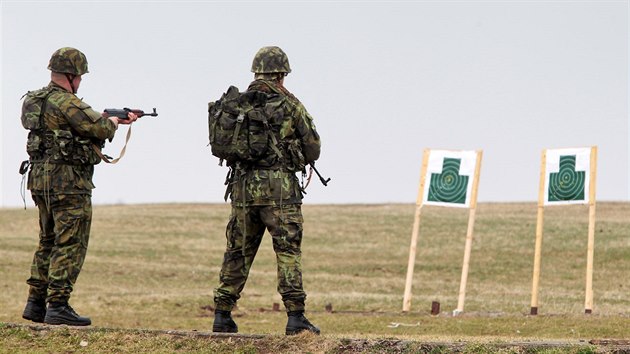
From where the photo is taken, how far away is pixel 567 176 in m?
25.8

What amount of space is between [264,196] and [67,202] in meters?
2.75

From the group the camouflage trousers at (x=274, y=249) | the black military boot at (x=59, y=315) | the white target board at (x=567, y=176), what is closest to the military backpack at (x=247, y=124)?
the camouflage trousers at (x=274, y=249)

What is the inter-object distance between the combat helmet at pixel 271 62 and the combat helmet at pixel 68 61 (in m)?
2.44

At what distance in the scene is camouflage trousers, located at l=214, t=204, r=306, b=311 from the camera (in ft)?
42.3

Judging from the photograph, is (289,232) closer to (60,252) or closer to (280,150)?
(280,150)

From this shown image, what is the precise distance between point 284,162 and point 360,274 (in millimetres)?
28683

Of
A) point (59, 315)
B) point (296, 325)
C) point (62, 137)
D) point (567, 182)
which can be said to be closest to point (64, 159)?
point (62, 137)

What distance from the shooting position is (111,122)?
13867 mm

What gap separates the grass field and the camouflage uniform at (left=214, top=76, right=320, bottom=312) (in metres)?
0.89

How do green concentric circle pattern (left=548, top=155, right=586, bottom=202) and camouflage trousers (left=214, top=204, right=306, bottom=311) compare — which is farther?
green concentric circle pattern (left=548, top=155, right=586, bottom=202)

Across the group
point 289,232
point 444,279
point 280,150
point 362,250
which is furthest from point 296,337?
point 362,250

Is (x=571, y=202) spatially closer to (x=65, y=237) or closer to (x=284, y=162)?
(x=284, y=162)

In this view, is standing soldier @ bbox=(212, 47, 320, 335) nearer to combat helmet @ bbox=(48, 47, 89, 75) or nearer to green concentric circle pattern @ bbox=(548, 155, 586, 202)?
combat helmet @ bbox=(48, 47, 89, 75)

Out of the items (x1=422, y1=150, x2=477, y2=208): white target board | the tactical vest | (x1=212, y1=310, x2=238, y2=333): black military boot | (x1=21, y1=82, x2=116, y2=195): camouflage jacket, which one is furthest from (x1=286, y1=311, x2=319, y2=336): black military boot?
(x1=422, y1=150, x2=477, y2=208): white target board
